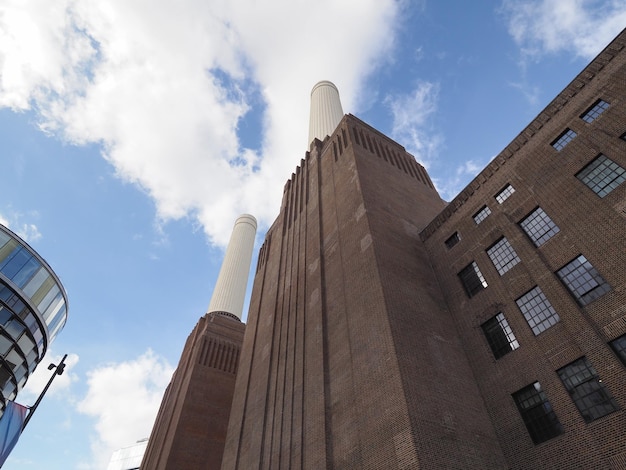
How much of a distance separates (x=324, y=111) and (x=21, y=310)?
47748mm

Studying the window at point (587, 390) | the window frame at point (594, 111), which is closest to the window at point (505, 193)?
the window frame at point (594, 111)

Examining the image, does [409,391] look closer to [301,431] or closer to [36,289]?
[301,431]

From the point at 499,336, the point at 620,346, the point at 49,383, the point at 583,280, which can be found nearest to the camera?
the point at 620,346

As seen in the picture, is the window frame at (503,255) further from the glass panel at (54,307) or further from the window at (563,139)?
the glass panel at (54,307)

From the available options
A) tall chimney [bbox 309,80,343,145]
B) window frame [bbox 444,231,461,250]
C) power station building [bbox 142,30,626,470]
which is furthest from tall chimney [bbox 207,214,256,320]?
window frame [bbox 444,231,461,250]

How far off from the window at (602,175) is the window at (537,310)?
5.20 meters

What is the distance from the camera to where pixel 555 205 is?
61.7 ft

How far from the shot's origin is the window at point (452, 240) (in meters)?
24.7

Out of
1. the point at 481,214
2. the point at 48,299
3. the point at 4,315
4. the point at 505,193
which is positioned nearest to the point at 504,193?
the point at 505,193

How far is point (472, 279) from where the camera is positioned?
22281mm

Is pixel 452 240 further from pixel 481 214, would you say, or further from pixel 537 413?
pixel 537 413

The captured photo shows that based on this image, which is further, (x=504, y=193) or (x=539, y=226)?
(x=504, y=193)

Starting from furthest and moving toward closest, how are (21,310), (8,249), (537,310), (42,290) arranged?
(42,290) < (8,249) < (21,310) < (537,310)

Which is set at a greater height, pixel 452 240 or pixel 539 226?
pixel 452 240
